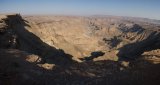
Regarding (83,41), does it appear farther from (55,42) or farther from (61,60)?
(61,60)

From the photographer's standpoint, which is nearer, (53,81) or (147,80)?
(147,80)

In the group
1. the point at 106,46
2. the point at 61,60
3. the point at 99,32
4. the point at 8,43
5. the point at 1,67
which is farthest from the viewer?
the point at 99,32

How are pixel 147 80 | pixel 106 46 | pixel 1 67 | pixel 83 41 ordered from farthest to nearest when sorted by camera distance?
1. pixel 83 41
2. pixel 106 46
3. pixel 1 67
4. pixel 147 80

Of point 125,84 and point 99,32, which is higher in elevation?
point 125,84

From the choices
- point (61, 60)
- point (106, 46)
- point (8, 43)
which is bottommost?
point (106, 46)

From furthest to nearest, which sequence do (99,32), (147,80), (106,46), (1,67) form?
(99,32)
(106,46)
(1,67)
(147,80)

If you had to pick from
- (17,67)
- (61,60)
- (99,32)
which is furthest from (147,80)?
(99,32)

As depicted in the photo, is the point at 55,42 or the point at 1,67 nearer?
the point at 1,67

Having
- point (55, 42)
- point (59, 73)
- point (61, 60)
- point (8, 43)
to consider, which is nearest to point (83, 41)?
point (55, 42)

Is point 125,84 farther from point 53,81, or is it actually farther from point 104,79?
point 53,81
